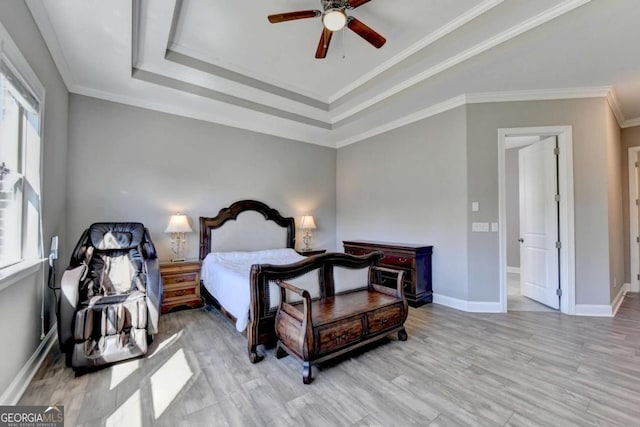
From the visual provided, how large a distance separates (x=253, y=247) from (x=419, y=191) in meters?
2.84

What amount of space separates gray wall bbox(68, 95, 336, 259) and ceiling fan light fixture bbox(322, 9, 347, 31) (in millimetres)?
2787

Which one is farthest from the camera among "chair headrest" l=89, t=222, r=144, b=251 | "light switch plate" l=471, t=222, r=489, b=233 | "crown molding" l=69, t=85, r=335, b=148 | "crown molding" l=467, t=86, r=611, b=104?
"light switch plate" l=471, t=222, r=489, b=233

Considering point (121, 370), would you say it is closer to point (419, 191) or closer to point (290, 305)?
point (290, 305)

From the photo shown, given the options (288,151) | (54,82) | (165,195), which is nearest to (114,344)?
(165,195)

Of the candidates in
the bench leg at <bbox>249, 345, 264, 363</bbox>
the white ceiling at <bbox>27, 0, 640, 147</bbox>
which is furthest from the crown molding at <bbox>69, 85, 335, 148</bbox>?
the bench leg at <bbox>249, 345, 264, 363</bbox>

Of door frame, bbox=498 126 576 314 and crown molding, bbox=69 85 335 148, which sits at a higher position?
crown molding, bbox=69 85 335 148

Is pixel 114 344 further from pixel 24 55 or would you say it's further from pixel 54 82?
pixel 54 82

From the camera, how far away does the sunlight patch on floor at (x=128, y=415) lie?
1696 mm

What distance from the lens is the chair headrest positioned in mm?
3082

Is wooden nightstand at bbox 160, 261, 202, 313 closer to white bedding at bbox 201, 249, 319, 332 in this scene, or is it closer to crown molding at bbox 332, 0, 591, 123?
white bedding at bbox 201, 249, 319, 332

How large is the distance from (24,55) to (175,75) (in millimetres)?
Answer: 1539

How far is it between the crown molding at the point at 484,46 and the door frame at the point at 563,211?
1208 mm

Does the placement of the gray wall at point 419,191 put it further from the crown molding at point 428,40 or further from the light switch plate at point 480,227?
the crown molding at point 428,40

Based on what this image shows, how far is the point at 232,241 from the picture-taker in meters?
4.46
